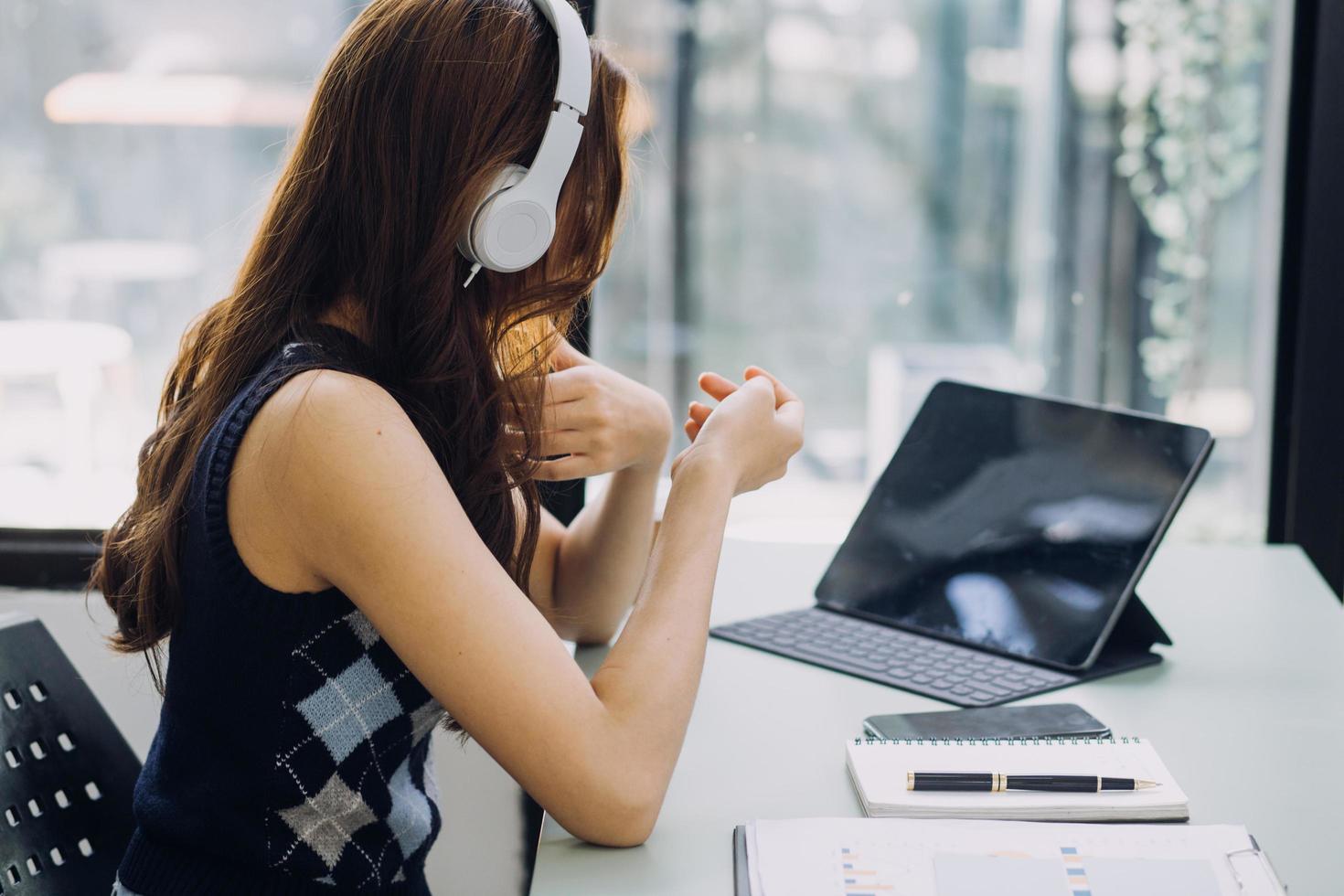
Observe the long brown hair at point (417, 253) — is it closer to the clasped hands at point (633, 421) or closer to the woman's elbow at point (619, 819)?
the clasped hands at point (633, 421)

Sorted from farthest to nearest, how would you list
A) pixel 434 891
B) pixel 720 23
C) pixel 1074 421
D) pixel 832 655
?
pixel 720 23 < pixel 434 891 < pixel 1074 421 < pixel 832 655

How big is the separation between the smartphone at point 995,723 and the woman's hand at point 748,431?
0.68 feet

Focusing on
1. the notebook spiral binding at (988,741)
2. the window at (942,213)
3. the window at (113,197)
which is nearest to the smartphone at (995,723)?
the notebook spiral binding at (988,741)

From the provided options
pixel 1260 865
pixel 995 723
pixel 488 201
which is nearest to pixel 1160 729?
pixel 995 723

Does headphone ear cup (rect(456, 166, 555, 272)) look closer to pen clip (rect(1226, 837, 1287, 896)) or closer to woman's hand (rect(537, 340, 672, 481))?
woman's hand (rect(537, 340, 672, 481))

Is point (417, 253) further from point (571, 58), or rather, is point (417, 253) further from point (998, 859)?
point (998, 859)

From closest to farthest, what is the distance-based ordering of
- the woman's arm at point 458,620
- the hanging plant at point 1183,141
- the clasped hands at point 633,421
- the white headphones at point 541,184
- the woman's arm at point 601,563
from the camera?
the woman's arm at point 458,620 < the white headphones at point 541,184 < the clasped hands at point 633,421 < the woman's arm at point 601,563 < the hanging plant at point 1183,141

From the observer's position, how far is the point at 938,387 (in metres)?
1.23

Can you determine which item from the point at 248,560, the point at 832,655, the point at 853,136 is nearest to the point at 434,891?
the point at 832,655

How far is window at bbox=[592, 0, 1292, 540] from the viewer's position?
6.24 ft

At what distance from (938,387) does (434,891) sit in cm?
90

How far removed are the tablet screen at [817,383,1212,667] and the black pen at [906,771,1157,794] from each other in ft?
0.86

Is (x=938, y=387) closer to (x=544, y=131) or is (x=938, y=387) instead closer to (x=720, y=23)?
(x=544, y=131)

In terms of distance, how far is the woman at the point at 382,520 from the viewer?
0.74 m
